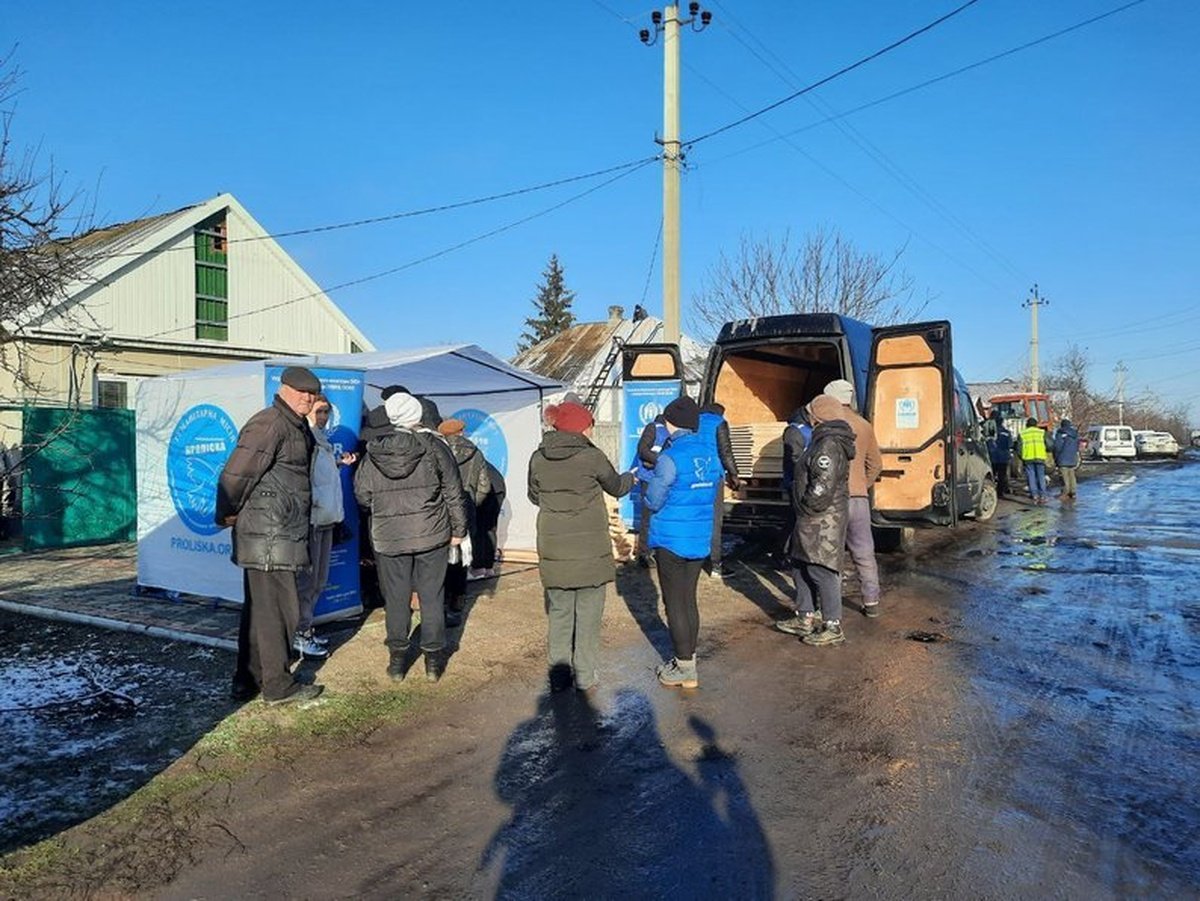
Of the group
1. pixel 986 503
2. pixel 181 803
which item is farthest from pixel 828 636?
pixel 986 503

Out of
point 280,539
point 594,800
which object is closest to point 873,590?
point 594,800

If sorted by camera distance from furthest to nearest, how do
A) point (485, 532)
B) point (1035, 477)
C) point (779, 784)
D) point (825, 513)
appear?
1. point (1035, 477)
2. point (485, 532)
3. point (825, 513)
4. point (779, 784)

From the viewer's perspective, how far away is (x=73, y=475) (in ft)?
38.6

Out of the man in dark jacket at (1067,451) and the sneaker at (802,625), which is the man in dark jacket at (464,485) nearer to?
the sneaker at (802,625)

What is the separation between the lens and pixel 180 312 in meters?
19.6

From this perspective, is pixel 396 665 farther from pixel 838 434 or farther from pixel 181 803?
pixel 838 434

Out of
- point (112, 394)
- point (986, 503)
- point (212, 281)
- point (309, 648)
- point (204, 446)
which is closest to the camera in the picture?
point (309, 648)

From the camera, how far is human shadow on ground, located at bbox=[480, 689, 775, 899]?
3090 millimetres

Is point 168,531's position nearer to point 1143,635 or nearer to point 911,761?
point 911,761

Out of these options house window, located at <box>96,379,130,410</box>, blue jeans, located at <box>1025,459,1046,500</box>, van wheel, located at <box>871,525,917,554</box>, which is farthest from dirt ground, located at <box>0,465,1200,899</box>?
house window, located at <box>96,379,130,410</box>

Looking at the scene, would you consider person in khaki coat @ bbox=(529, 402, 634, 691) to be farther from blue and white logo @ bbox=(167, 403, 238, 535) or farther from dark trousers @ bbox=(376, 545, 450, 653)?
blue and white logo @ bbox=(167, 403, 238, 535)

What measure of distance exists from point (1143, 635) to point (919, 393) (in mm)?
3442

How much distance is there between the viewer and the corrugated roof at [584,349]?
106ft

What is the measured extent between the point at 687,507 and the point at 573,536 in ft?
2.47
